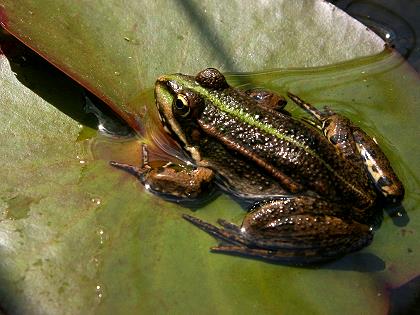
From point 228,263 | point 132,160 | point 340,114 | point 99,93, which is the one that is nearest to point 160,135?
point 132,160

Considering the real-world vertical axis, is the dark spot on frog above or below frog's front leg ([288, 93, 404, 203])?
below

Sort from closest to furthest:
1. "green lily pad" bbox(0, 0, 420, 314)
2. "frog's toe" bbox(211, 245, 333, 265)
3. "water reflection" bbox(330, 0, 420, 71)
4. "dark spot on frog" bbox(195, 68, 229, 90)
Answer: "green lily pad" bbox(0, 0, 420, 314), "frog's toe" bbox(211, 245, 333, 265), "dark spot on frog" bbox(195, 68, 229, 90), "water reflection" bbox(330, 0, 420, 71)

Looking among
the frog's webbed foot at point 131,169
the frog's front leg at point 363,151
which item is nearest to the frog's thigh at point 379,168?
the frog's front leg at point 363,151

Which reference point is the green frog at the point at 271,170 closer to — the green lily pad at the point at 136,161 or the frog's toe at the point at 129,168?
the frog's toe at the point at 129,168

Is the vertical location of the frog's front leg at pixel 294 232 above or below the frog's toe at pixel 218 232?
above

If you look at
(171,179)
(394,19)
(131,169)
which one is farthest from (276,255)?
(394,19)

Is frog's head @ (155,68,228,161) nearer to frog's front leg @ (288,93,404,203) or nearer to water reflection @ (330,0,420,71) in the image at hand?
frog's front leg @ (288,93,404,203)

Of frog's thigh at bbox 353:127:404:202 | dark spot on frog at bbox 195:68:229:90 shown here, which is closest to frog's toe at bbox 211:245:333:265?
frog's thigh at bbox 353:127:404:202
